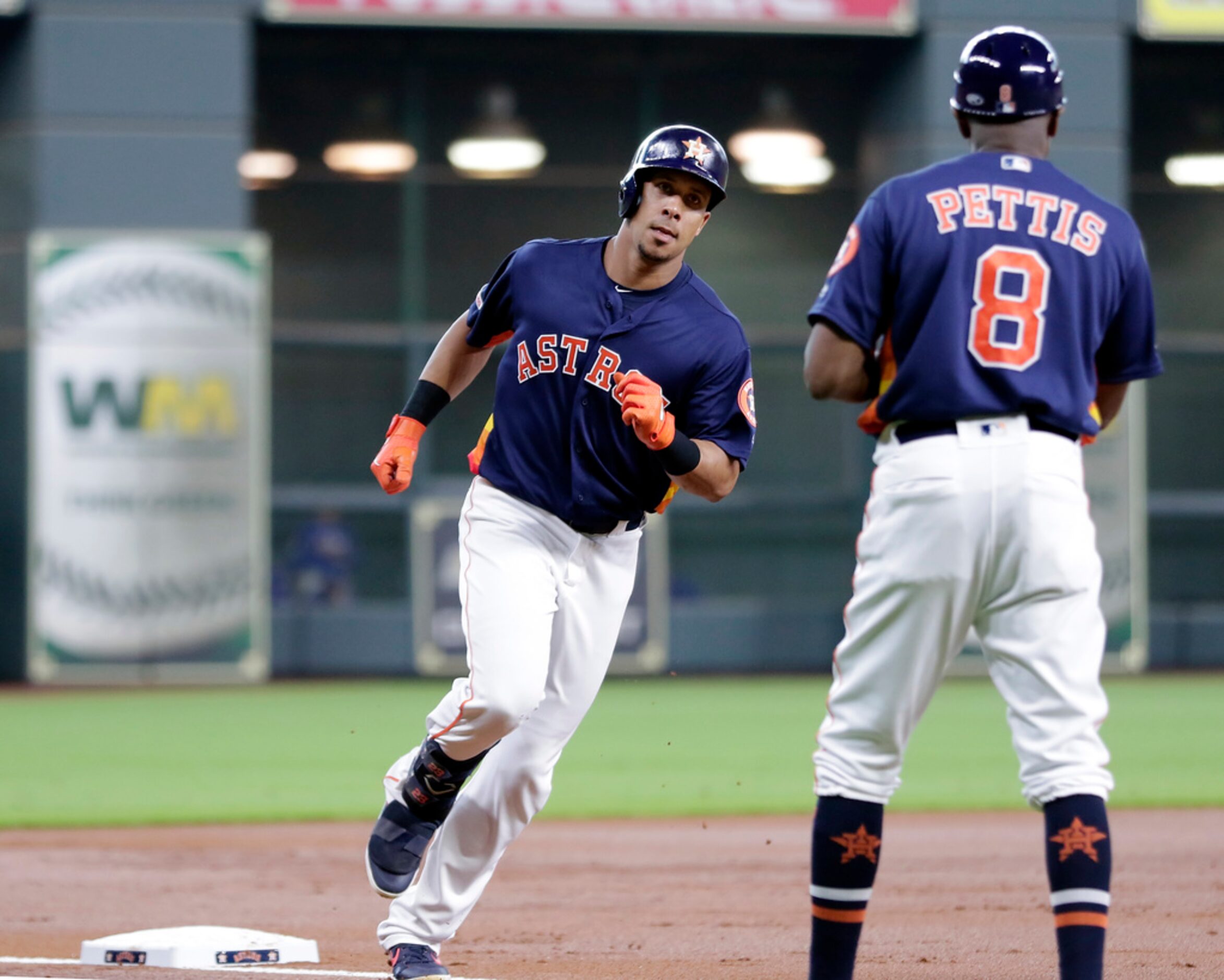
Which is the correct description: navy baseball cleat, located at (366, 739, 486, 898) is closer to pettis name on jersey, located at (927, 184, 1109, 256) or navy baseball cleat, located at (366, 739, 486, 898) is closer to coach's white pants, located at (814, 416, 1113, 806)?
coach's white pants, located at (814, 416, 1113, 806)

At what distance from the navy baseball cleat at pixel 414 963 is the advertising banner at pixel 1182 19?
1589 centimetres

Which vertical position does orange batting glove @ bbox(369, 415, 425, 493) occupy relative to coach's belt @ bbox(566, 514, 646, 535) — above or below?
above

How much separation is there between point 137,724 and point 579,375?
30.5 feet

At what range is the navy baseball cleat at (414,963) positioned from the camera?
4684 mm

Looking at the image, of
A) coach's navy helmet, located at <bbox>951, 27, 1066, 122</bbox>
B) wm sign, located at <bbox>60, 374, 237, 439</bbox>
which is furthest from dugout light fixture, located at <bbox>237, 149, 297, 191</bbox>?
coach's navy helmet, located at <bbox>951, 27, 1066, 122</bbox>

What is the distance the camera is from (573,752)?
1156cm

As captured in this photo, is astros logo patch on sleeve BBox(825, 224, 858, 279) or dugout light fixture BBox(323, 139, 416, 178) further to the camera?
dugout light fixture BBox(323, 139, 416, 178)

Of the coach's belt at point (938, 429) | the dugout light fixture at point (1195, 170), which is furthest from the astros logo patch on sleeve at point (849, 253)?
the dugout light fixture at point (1195, 170)

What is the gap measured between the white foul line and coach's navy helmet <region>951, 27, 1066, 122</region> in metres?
2.58

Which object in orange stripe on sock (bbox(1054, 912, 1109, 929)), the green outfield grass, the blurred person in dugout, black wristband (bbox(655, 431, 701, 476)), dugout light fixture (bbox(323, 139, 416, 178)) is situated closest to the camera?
orange stripe on sock (bbox(1054, 912, 1109, 929))

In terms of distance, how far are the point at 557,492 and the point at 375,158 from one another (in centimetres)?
1555

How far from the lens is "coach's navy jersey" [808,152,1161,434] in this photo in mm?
3879

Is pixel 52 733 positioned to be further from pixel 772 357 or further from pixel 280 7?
pixel 772 357

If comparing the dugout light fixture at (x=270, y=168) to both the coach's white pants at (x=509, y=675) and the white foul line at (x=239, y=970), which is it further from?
the coach's white pants at (x=509, y=675)
